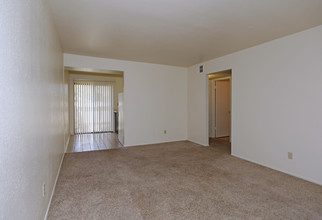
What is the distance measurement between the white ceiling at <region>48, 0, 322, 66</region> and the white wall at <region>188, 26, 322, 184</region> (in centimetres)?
32

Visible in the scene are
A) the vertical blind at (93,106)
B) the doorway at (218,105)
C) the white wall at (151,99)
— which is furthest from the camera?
the vertical blind at (93,106)

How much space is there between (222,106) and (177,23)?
4.58 metres

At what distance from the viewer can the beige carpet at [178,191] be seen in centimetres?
202

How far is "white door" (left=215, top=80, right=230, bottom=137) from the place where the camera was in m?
6.56

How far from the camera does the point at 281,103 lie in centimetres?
326

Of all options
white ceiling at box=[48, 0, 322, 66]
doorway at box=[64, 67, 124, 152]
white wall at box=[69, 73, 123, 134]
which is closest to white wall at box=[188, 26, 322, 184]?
white ceiling at box=[48, 0, 322, 66]

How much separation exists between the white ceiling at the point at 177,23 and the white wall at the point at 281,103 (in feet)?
1.04

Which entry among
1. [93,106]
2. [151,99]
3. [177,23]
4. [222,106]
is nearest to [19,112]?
[177,23]

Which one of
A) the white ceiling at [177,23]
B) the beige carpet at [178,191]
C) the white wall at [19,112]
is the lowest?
the beige carpet at [178,191]

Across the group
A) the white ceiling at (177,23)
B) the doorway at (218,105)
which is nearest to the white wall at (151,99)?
the white ceiling at (177,23)

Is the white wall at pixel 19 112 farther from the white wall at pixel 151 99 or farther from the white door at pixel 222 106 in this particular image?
the white door at pixel 222 106

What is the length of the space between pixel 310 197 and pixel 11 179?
3178 millimetres

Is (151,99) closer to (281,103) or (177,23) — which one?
(177,23)

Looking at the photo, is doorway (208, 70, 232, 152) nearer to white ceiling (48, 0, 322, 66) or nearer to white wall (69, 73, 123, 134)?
white ceiling (48, 0, 322, 66)
